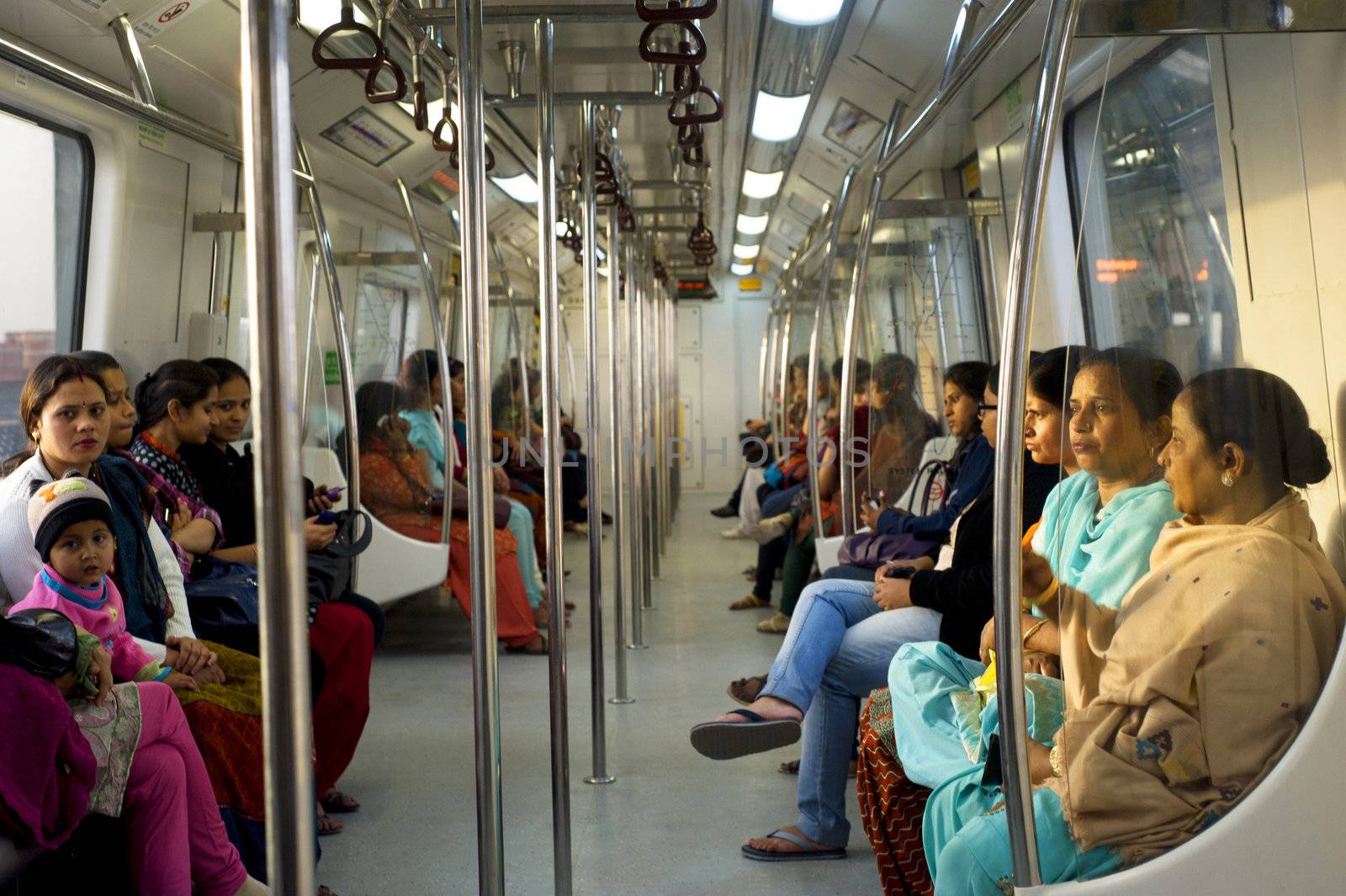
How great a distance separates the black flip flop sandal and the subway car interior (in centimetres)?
1

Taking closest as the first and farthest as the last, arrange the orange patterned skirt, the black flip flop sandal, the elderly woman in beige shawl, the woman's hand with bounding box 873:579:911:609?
the elderly woman in beige shawl < the orange patterned skirt < the black flip flop sandal < the woman's hand with bounding box 873:579:911:609

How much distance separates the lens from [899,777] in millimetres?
2572

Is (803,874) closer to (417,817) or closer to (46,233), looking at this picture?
(417,817)

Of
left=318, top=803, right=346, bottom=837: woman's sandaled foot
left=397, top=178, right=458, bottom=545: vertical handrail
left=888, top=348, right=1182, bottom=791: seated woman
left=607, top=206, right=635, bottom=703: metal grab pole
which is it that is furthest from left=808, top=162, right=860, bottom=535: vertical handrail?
left=888, top=348, right=1182, bottom=791: seated woman

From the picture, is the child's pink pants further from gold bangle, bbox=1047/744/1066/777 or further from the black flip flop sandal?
gold bangle, bbox=1047/744/1066/777

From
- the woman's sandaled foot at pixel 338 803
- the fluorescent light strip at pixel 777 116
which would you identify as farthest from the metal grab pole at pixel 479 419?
the fluorescent light strip at pixel 777 116

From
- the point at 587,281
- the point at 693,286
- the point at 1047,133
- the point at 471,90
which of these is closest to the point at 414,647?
the point at 587,281

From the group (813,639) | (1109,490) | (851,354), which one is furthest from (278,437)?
(851,354)

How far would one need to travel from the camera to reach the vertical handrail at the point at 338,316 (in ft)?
14.9

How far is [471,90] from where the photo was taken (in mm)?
2086

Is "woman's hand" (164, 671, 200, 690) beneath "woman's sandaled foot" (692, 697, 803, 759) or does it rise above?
above

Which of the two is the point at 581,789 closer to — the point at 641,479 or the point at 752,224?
the point at 641,479

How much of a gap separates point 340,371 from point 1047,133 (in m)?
3.69

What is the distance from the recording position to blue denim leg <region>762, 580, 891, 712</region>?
10.2 ft
